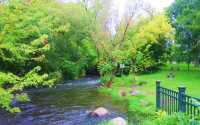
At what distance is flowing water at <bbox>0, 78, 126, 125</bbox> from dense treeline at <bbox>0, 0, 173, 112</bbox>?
1.40 m

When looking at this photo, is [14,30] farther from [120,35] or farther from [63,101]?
[120,35]

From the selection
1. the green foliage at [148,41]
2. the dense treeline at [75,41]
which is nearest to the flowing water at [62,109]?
the dense treeline at [75,41]

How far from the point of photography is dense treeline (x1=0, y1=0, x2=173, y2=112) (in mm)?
8969

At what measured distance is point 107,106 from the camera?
1861 centimetres

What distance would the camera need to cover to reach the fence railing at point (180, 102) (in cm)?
1002

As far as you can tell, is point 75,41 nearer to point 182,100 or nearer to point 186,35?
point 186,35

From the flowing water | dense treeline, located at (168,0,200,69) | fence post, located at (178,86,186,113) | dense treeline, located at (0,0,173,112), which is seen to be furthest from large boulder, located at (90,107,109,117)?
dense treeline, located at (168,0,200,69)

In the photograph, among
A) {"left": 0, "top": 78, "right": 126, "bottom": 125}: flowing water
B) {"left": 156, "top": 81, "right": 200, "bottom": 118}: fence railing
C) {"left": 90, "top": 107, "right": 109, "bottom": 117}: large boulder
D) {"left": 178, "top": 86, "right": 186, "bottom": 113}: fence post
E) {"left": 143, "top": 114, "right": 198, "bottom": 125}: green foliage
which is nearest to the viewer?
{"left": 143, "top": 114, "right": 198, "bottom": 125}: green foliage

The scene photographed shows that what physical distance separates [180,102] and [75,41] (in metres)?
28.9

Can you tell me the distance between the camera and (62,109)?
18031 mm

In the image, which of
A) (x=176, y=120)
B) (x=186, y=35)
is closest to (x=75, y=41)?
(x=186, y=35)

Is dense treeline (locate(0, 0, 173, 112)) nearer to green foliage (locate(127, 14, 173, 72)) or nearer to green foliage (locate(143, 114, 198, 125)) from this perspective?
green foliage (locate(127, 14, 173, 72))

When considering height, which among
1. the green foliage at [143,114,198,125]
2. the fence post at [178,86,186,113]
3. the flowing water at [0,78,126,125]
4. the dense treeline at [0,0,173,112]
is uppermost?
the dense treeline at [0,0,173,112]

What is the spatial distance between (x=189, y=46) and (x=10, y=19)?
114ft
